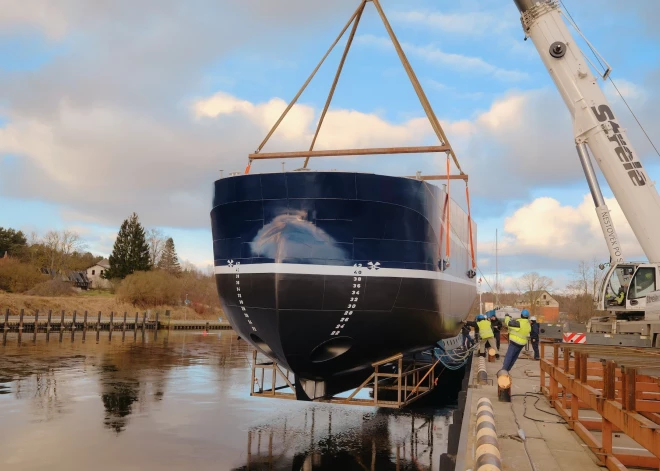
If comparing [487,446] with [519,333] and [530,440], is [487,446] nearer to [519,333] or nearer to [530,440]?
[530,440]

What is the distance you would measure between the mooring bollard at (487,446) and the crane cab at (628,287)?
11115mm

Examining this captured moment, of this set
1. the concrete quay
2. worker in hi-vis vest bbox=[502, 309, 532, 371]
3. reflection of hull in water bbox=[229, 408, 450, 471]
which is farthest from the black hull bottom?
the concrete quay

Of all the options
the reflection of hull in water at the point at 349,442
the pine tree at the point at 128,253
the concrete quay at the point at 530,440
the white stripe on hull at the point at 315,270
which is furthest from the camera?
the pine tree at the point at 128,253

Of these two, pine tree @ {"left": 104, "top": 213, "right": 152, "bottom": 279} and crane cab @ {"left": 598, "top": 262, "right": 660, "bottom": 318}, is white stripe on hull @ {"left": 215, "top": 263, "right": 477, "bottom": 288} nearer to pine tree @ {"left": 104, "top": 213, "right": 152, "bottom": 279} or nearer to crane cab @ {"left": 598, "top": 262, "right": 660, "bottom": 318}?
crane cab @ {"left": 598, "top": 262, "right": 660, "bottom": 318}

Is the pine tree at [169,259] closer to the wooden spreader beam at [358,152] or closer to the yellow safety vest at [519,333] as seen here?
the wooden spreader beam at [358,152]

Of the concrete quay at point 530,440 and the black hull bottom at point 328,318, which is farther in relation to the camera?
the black hull bottom at point 328,318

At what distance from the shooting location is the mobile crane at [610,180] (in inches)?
617

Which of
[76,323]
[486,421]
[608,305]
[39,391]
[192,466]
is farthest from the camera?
[76,323]

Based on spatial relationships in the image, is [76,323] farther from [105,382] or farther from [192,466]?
[192,466]

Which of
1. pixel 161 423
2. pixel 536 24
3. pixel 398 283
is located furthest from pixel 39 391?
pixel 536 24

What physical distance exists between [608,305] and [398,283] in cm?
887

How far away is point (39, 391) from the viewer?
18938mm

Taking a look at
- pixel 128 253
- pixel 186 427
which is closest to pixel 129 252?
pixel 128 253

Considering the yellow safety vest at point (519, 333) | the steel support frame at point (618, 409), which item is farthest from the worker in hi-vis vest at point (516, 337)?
the steel support frame at point (618, 409)
